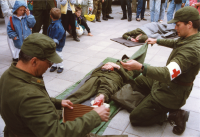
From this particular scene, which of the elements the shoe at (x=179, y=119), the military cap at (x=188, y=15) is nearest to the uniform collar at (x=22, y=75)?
the military cap at (x=188, y=15)

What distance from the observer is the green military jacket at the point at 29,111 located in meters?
1.53

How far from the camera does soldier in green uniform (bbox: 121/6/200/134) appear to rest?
94.6 inches

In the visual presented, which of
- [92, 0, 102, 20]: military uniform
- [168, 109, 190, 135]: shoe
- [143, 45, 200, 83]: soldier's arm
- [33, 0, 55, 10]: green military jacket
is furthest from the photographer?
[92, 0, 102, 20]: military uniform

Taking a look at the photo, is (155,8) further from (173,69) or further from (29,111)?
(29,111)

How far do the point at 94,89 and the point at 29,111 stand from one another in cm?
224

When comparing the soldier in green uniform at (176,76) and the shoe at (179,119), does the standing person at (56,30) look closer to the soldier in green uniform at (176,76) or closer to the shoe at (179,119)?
the soldier in green uniform at (176,76)

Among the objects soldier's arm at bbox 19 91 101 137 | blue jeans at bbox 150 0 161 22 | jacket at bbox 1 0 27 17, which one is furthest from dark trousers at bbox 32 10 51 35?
blue jeans at bbox 150 0 161 22

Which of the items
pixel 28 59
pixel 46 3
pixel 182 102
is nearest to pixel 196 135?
pixel 182 102

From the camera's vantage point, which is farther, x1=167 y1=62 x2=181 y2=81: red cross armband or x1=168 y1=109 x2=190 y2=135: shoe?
x1=168 y1=109 x2=190 y2=135: shoe

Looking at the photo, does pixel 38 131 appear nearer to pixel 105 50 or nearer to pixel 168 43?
pixel 168 43

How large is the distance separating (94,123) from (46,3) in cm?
547

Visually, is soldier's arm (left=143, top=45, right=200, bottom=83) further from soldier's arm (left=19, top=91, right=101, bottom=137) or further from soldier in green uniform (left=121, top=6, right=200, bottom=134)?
soldier's arm (left=19, top=91, right=101, bottom=137)

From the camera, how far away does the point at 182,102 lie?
2.86 m

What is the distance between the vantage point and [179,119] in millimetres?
2891
